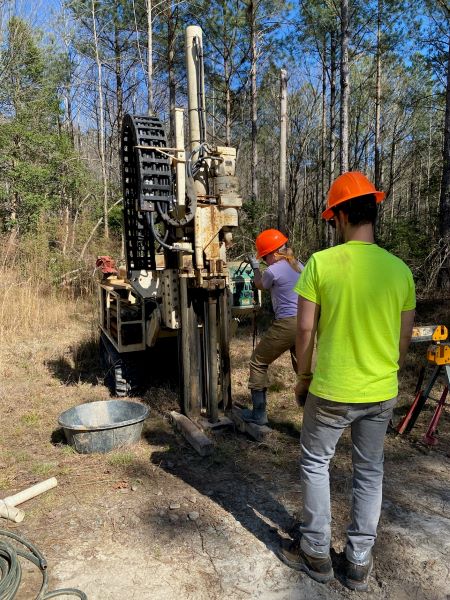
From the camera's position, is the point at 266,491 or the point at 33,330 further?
the point at 33,330

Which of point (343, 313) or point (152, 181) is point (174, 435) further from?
point (343, 313)

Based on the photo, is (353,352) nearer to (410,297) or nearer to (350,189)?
(410,297)

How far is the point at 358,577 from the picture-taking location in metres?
2.34

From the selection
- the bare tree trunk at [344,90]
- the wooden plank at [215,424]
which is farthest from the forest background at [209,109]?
the wooden plank at [215,424]

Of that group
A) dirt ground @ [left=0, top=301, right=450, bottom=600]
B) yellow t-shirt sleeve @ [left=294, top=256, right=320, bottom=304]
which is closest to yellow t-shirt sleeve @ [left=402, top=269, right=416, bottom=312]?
yellow t-shirt sleeve @ [left=294, top=256, right=320, bottom=304]

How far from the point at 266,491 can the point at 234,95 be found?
20866mm

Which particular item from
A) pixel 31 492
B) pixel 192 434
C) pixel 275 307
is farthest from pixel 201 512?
pixel 275 307

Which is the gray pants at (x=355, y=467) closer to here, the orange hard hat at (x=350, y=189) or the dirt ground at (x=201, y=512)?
the dirt ground at (x=201, y=512)

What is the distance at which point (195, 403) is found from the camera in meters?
4.59

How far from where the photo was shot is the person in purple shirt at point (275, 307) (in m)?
4.27

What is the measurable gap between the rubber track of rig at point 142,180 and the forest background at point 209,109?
4565 millimetres

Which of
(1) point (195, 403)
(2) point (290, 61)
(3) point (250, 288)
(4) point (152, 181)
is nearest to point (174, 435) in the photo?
(1) point (195, 403)

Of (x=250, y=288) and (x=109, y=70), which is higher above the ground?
(x=109, y=70)

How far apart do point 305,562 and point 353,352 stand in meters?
1.16
